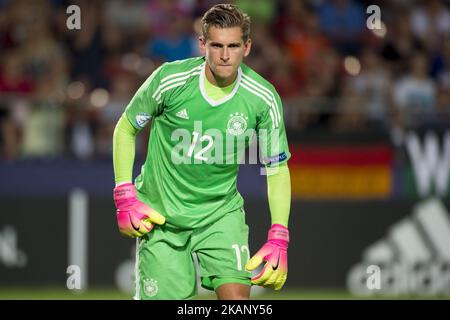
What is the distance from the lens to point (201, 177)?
22.4 ft

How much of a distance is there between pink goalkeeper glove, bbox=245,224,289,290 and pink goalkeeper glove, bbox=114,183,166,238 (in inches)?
24.1

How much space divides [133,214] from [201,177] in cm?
47

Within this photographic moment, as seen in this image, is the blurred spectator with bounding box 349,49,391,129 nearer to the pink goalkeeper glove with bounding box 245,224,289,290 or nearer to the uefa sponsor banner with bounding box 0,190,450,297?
the uefa sponsor banner with bounding box 0,190,450,297

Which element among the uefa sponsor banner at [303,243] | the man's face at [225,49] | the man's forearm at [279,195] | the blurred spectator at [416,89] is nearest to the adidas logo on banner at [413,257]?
the uefa sponsor banner at [303,243]

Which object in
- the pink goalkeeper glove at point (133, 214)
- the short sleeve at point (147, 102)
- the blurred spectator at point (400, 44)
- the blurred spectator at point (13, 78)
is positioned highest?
the blurred spectator at point (400, 44)

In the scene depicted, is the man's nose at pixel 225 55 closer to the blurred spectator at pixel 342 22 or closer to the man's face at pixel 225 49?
the man's face at pixel 225 49

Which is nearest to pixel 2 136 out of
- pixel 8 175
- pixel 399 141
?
pixel 8 175

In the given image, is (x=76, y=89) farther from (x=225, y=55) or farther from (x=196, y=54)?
(x=225, y=55)

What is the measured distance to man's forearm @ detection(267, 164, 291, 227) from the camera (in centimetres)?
676

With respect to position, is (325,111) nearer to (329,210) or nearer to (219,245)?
(329,210)

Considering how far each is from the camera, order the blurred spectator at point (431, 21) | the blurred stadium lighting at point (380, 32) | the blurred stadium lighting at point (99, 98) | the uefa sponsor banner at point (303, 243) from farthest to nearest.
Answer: the blurred spectator at point (431, 21), the blurred stadium lighting at point (380, 32), the blurred stadium lighting at point (99, 98), the uefa sponsor banner at point (303, 243)

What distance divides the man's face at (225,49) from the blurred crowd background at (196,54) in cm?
554

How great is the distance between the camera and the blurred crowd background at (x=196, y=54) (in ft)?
39.6
